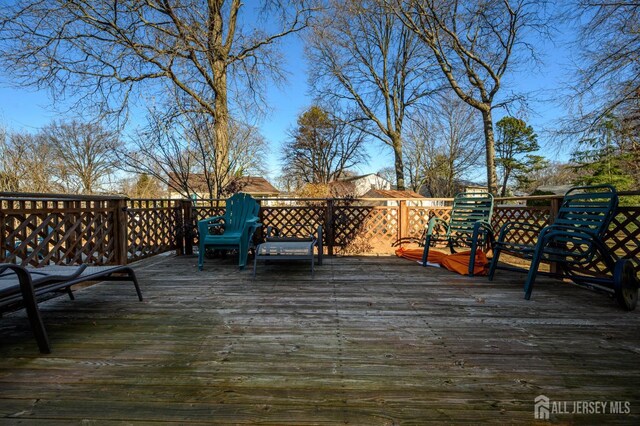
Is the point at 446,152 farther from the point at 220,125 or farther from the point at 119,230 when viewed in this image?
the point at 119,230

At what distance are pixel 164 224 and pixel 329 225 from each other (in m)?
2.78

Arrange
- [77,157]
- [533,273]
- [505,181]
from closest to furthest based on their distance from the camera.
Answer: [533,273] < [77,157] < [505,181]

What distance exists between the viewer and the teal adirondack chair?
3713mm

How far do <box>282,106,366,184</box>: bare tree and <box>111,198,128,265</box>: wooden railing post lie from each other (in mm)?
17322

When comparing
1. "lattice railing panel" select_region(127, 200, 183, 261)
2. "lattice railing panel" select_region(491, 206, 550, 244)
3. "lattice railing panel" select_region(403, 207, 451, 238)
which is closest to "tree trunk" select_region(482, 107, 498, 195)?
"lattice railing panel" select_region(491, 206, 550, 244)

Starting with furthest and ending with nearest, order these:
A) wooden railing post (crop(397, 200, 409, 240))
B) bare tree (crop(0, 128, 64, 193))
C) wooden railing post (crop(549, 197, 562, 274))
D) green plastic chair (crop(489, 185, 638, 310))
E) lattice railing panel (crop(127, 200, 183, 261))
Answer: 1. bare tree (crop(0, 128, 64, 193))
2. wooden railing post (crop(397, 200, 409, 240))
3. lattice railing panel (crop(127, 200, 183, 261))
4. wooden railing post (crop(549, 197, 562, 274))
5. green plastic chair (crop(489, 185, 638, 310))

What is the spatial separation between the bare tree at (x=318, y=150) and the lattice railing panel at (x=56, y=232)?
1758 cm

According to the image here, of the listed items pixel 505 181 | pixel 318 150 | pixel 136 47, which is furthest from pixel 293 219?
pixel 505 181

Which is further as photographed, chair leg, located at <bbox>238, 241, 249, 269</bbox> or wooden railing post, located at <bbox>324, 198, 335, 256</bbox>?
wooden railing post, located at <bbox>324, 198, 335, 256</bbox>

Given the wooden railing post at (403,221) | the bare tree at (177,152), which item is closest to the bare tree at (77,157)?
the bare tree at (177,152)

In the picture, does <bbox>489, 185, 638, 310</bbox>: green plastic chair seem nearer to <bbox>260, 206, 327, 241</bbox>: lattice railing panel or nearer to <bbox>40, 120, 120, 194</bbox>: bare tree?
<bbox>260, 206, 327, 241</bbox>: lattice railing panel

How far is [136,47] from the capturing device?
639 cm

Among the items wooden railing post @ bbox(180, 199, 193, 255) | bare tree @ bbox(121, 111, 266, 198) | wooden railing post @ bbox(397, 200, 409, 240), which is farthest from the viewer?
bare tree @ bbox(121, 111, 266, 198)

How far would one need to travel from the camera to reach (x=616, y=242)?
9.74 feet
